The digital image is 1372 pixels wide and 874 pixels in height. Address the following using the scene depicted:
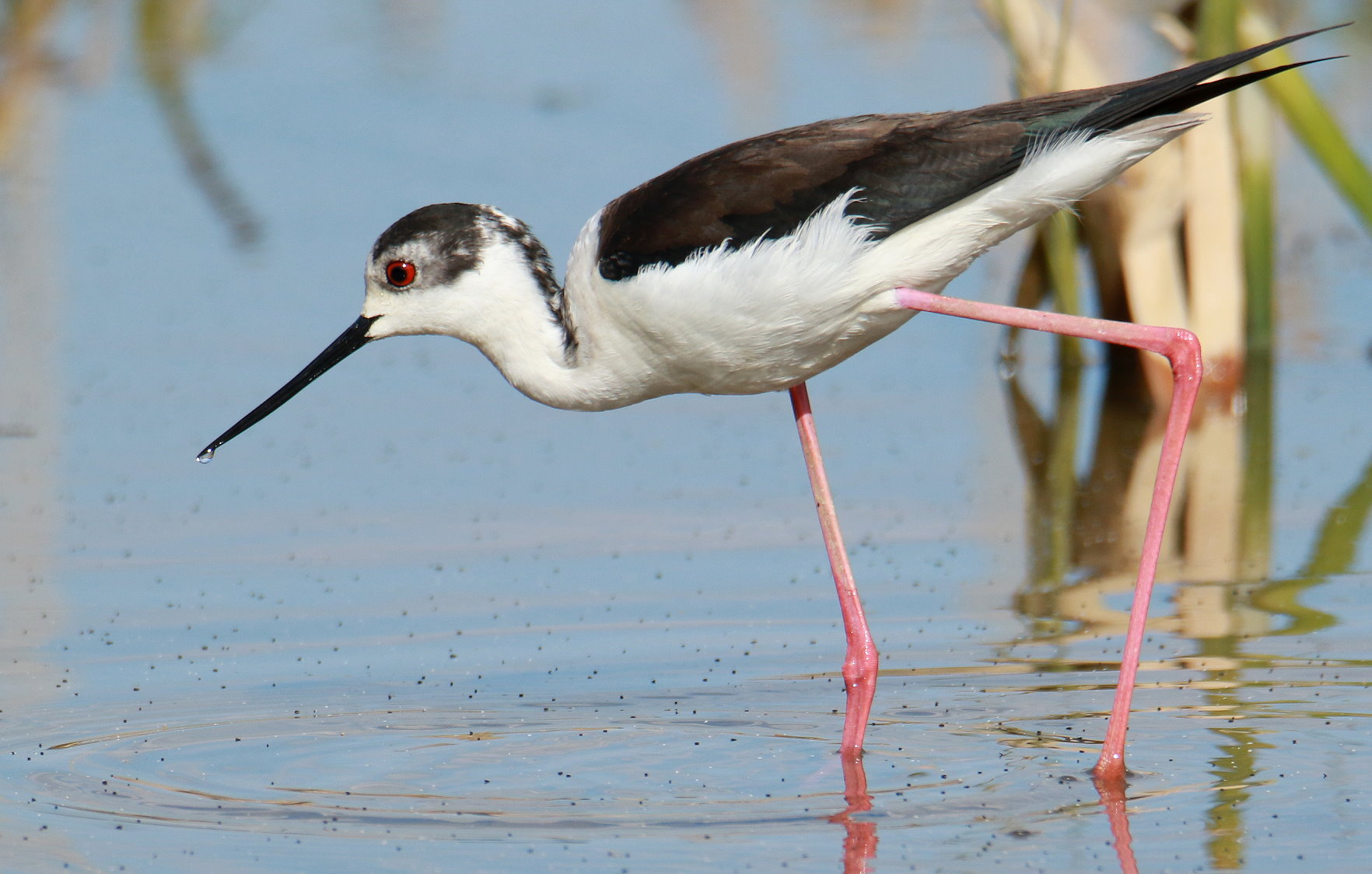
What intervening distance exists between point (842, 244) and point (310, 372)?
159 cm

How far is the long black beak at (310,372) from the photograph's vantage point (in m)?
5.28

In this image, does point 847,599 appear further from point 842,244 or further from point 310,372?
point 310,372

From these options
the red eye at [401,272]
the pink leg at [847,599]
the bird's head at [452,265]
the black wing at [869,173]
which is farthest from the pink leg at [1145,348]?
the red eye at [401,272]

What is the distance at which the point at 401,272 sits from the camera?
514cm

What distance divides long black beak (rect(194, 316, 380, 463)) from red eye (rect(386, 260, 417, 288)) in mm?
138

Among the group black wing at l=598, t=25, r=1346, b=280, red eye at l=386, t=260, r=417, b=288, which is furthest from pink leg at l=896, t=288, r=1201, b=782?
red eye at l=386, t=260, r=417, b=288

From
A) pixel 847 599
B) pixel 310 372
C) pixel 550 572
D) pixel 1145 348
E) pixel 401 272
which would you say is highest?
pixel 401 272

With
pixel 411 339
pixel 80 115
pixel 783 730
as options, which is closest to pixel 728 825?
pixel 783 730

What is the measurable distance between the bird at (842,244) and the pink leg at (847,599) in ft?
0.08

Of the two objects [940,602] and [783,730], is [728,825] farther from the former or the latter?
[940,602]

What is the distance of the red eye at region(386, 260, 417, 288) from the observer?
16.8ft

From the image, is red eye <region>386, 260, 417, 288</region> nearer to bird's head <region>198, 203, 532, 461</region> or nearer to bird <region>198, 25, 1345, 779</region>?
bird's head <region>198, 203, 532, 461</region>

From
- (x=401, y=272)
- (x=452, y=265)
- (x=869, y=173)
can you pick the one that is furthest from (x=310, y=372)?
(x=869, y=173)

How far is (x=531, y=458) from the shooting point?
7.41 meters
